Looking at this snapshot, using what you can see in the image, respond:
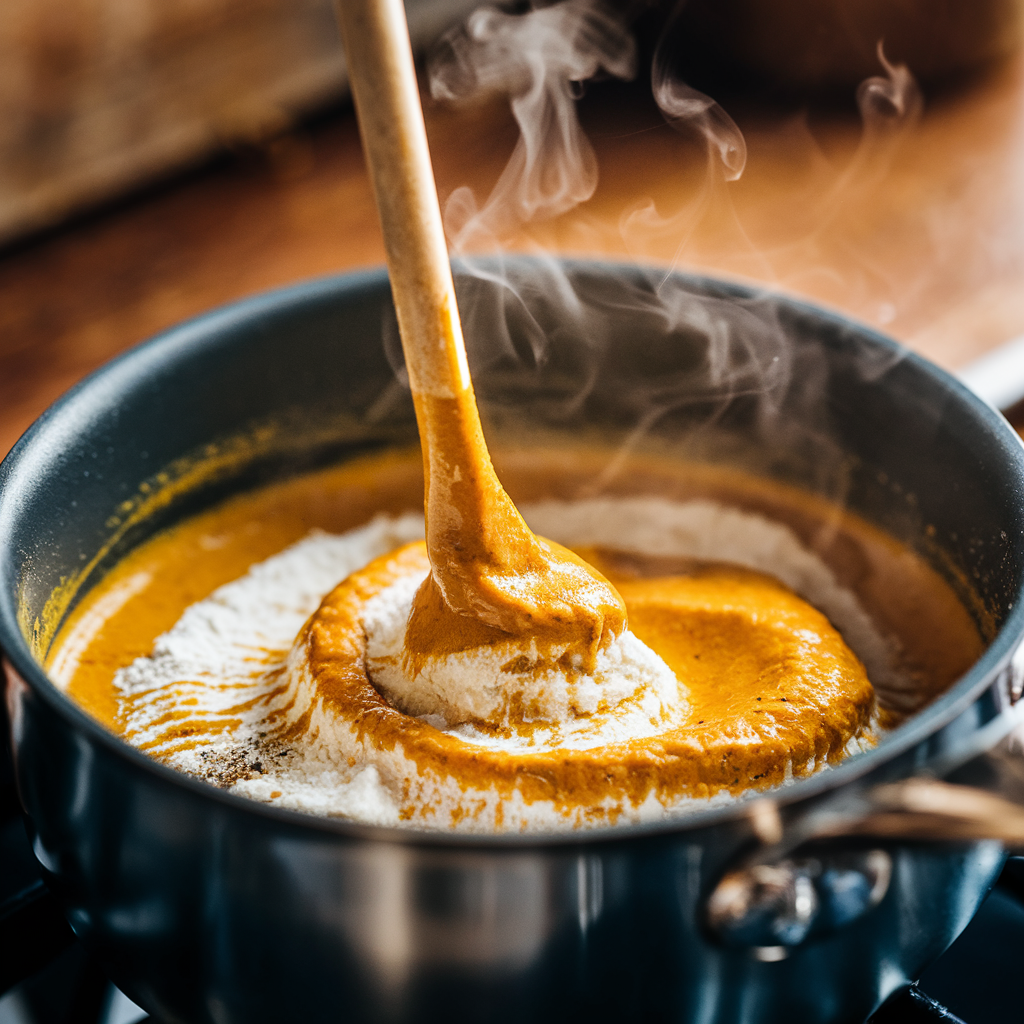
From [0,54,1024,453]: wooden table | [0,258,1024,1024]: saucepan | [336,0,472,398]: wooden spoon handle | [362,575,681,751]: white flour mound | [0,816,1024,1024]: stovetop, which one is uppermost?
[336,0,472,398]: wooden spoon handle

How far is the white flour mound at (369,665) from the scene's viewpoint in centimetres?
53

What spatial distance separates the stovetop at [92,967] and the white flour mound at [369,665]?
11 centimetres

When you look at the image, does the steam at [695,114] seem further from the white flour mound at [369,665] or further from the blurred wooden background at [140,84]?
the white flour mound at [369,665]

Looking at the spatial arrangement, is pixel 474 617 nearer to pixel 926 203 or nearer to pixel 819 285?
pixel 819 285

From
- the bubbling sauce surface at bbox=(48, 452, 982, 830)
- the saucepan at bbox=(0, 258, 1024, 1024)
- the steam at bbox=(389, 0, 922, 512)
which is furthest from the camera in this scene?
the steam at bbox=(389, 0, 922, 512)

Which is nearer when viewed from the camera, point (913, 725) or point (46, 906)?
point (913, 725)

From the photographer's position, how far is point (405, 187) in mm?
501

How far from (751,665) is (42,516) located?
38 centimetres

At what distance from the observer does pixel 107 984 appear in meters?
0.61

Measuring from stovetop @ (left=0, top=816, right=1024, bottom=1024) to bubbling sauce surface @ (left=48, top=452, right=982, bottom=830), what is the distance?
0.36 ft

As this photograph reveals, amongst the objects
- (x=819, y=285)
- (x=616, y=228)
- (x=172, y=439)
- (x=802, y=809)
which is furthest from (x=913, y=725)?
(x=616, y=228)

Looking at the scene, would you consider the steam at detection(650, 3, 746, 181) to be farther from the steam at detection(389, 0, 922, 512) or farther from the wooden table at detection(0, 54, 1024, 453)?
the steam at detection(389, 0, 922, 512)

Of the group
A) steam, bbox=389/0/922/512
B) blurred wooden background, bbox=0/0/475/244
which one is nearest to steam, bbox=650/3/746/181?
blurred wooden background, bbox=0/0/475/244

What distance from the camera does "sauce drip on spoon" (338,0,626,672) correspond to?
51 centimetres
